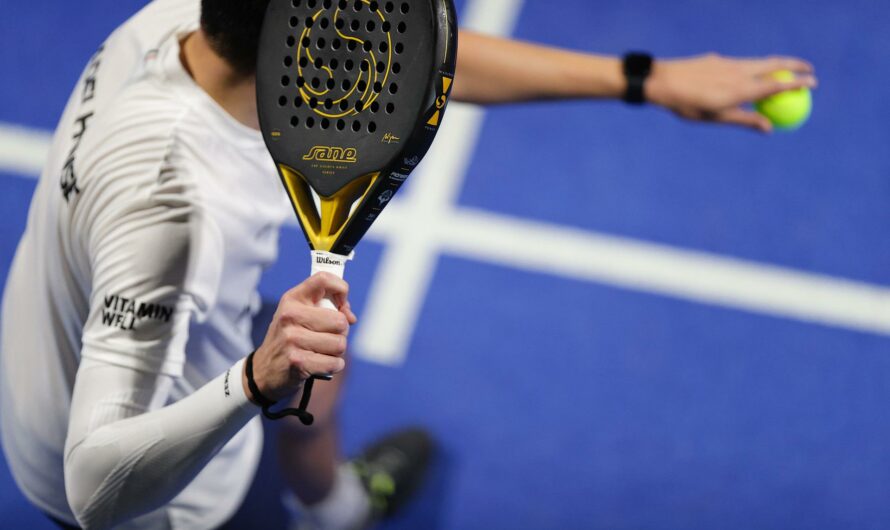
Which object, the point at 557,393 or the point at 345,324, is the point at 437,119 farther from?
the point at 557,393

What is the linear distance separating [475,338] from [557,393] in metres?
0.30

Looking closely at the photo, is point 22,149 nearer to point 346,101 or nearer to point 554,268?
point 554,268

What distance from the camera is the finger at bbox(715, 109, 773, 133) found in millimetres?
2078

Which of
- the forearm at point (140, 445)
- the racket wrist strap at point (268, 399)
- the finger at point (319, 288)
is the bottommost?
the forearm at point (140, 445)

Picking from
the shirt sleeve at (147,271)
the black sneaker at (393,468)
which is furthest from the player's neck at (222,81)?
the black sneaker at (393,468)

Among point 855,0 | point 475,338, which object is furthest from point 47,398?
point 855,0

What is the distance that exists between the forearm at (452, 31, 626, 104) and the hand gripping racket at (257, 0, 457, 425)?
732 millimetres

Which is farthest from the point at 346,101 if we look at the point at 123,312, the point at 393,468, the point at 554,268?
the point at 554,268

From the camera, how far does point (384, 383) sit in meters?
3.12

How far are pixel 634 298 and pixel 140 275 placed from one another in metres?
2.00

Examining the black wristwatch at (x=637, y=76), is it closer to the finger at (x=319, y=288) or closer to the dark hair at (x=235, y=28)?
the dark hair at (x=235, y=28)

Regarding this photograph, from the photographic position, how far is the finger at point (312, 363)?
1288 mm

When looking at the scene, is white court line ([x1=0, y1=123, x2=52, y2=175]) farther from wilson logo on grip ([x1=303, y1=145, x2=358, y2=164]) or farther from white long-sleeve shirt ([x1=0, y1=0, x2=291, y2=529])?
wilson logo on grip ([x1=303, y1=145, x2=358, y2=164])

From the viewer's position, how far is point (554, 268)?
10.9 ft
